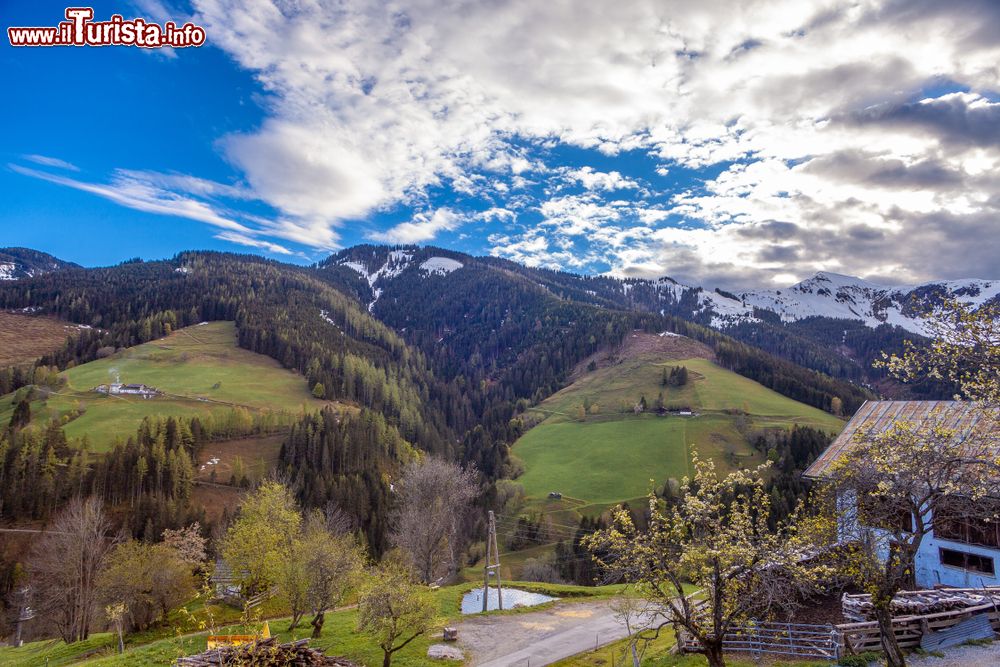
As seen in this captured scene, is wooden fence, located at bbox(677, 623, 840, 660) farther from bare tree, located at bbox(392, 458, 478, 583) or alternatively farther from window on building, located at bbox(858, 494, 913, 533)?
bare tree, located at bbox(392, 458, 478, 583)

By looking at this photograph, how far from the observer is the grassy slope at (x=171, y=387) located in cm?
12081

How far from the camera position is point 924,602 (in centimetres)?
2747

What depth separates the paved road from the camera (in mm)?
36938

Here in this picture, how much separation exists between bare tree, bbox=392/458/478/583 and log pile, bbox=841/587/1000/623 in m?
49.9

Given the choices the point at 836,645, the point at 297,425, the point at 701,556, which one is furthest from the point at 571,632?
the point at 297,425

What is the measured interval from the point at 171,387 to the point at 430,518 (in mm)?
121585

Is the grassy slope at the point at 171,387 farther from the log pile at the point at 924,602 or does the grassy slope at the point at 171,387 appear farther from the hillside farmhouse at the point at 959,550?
the hillside farmhouse at the point at 959,550

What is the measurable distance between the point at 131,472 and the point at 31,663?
65.3 m

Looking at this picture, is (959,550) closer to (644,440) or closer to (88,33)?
(88,33)

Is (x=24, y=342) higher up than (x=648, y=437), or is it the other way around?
(x=24, y=342)

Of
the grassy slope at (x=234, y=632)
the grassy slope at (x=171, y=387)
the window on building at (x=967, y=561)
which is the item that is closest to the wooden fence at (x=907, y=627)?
the window on building at (x=967, y=561)

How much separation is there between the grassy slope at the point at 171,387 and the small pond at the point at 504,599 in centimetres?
10209

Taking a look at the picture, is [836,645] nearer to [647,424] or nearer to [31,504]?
[31,504]

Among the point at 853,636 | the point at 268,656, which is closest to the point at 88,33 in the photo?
the point at 268,656
